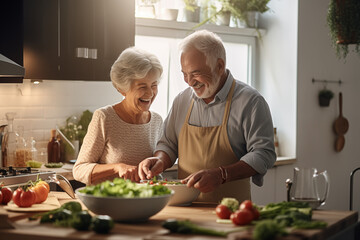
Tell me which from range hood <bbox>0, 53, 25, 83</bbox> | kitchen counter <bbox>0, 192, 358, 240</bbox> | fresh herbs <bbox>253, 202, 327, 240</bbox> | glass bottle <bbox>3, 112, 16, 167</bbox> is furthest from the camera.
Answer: glass bottle <bbox>3, 112, 16, 167</bbox>

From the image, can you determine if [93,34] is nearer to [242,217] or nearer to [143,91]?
[143,91]

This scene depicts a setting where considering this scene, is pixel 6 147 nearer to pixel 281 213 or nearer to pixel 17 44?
pixel 17 44

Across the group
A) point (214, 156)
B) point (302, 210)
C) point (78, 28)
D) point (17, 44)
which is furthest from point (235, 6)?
point (302, 210)

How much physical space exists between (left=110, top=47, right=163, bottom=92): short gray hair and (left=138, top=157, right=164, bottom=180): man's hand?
46cm

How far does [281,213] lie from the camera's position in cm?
255

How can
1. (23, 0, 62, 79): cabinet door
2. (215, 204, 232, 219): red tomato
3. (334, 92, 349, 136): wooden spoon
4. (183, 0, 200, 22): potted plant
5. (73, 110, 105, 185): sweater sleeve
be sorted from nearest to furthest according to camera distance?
(215, 204, 232, 219): red tomato
(73, 110, 105, 185): sweater sleeve
(23, 0, 62, 79): cabinet door
(183, 0, 200, 22): potted plant
(334, 92, 349, 136): wooden spoon

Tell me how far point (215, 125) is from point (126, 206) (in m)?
1.14

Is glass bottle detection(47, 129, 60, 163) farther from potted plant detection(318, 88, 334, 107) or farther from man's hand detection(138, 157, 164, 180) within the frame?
potted plant detection(318, 88, 334, 107)

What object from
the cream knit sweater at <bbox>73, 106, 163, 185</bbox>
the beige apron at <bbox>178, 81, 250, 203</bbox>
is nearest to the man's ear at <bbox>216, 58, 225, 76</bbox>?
the beige apron at <bbox>178, 81, 250, 203</bbox>

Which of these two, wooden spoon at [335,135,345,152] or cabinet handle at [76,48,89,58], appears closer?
cabinet handle at [76,48,89,58]

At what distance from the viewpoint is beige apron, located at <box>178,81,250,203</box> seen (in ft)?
11.1

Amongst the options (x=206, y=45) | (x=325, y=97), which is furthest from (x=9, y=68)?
(x=325, y=97)

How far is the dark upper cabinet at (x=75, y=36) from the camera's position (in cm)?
434

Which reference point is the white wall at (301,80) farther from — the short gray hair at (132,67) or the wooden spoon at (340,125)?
the short gray hair at (132,67)
